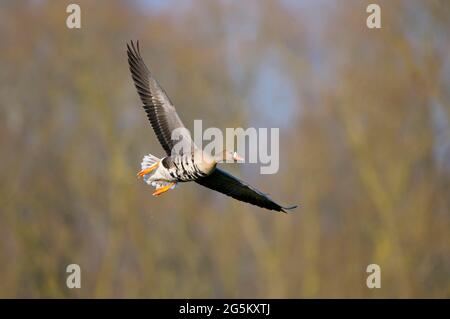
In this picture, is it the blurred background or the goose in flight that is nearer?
the goose in flight

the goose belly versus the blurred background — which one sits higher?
the blurred background

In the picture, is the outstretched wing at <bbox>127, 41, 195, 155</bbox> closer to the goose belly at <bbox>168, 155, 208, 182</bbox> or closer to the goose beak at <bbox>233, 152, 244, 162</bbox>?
the goose belly at <bbox>168, 155, 208, 182</bbox>

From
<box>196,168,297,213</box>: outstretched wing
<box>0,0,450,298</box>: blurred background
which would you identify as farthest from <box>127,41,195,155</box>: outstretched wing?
<box>0,0,450,298</box>: blurred background

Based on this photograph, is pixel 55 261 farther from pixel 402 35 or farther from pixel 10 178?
pixel 402 35

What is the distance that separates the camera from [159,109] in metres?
16.5

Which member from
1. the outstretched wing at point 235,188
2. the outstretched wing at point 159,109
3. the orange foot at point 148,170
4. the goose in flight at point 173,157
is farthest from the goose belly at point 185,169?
the orange foot at point 148,170

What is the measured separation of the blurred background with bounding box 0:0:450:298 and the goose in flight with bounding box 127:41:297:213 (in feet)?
56.6

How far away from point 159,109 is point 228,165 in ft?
Result: 66.5

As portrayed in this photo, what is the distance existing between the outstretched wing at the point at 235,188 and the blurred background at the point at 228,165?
55.3ft

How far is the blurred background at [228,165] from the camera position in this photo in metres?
35.0

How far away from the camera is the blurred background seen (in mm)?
35000
